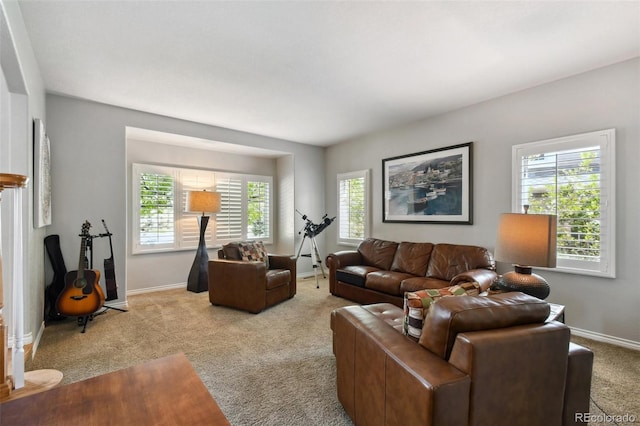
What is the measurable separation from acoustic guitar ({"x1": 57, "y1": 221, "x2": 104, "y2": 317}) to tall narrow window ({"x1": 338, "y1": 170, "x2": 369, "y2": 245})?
374cm

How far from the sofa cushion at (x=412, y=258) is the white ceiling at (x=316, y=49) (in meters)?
1.86

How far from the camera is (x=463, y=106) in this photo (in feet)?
12.6

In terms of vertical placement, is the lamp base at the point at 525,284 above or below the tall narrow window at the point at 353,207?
below

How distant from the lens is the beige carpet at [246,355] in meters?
1.89

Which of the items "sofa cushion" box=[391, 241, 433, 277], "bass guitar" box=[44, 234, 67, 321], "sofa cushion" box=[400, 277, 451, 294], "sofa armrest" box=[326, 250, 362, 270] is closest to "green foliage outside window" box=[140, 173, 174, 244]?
"bass guitar" box=[44, 234, 67, 321]

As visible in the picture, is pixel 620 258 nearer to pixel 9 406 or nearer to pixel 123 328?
pixel 9 406

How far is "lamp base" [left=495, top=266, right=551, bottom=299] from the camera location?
86.9 inches

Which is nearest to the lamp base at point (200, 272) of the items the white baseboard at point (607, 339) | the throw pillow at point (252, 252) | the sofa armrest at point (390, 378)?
the throw pillow at point (252, 252)

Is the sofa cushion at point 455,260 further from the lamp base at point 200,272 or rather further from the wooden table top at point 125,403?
the lamp base at point 200,272

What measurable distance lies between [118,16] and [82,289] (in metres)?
2.60

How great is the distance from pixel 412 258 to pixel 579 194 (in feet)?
6.11

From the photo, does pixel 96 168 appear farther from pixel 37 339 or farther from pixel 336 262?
pixel 336 262

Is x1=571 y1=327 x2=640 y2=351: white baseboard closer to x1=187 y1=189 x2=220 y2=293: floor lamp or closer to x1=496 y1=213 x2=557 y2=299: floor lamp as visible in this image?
x1=496 y1=213 x2=557 y2=299: floor lamp

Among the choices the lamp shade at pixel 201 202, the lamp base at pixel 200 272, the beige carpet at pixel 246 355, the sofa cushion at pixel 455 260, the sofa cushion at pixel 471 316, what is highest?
the lamp shade at pixel 201 202
